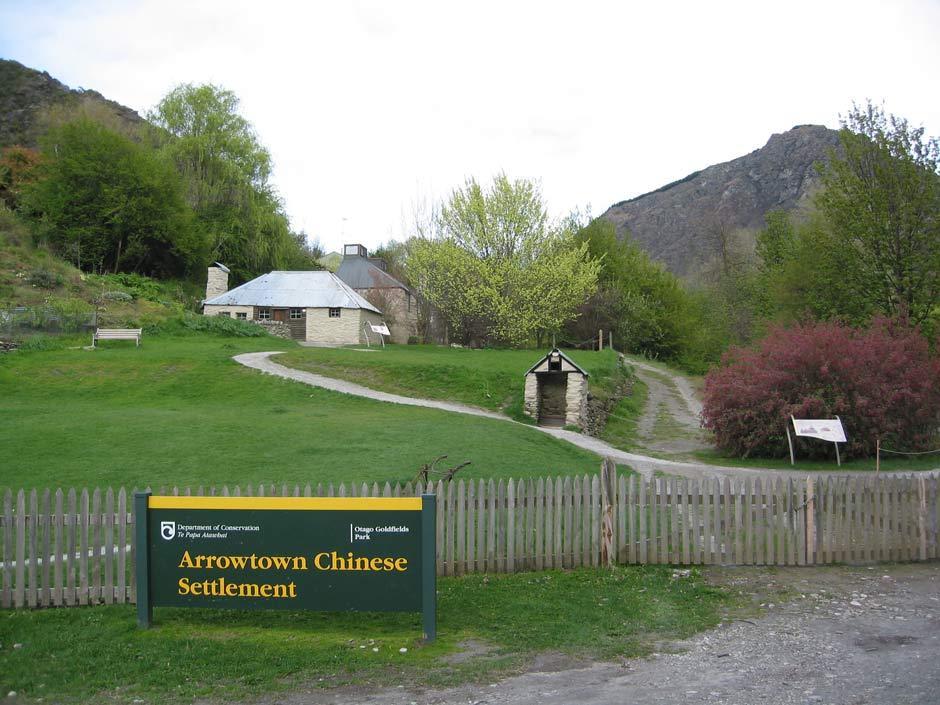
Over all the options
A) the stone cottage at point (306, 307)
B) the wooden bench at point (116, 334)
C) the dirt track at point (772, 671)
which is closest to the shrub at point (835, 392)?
the dirt track at point (772, 671)

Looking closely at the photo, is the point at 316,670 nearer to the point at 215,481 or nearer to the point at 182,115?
the point at 215,481

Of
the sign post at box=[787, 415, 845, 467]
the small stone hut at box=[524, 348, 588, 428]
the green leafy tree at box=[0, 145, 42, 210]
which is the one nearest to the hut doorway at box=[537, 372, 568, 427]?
the small stone hut at box=[524, 348, 588, 428]

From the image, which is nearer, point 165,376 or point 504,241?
point 165,376

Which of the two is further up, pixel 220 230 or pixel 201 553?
pixel 220 230

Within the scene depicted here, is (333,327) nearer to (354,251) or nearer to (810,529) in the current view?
(354,251)

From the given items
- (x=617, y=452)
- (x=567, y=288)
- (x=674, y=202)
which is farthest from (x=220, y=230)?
(x=674, y=202)

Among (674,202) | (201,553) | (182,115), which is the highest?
(674,202)

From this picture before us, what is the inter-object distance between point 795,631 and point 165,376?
955 inches

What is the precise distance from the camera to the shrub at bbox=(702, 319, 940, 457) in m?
19.1

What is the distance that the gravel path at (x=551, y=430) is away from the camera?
1756 centimetres

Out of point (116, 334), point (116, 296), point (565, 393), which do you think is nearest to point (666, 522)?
point (565, 393)

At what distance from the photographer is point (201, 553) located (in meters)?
7.51

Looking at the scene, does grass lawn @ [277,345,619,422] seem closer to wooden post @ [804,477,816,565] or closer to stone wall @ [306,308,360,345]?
stone wall @ [306,308,360,345]

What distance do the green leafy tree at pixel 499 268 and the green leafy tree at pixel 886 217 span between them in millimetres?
17050
